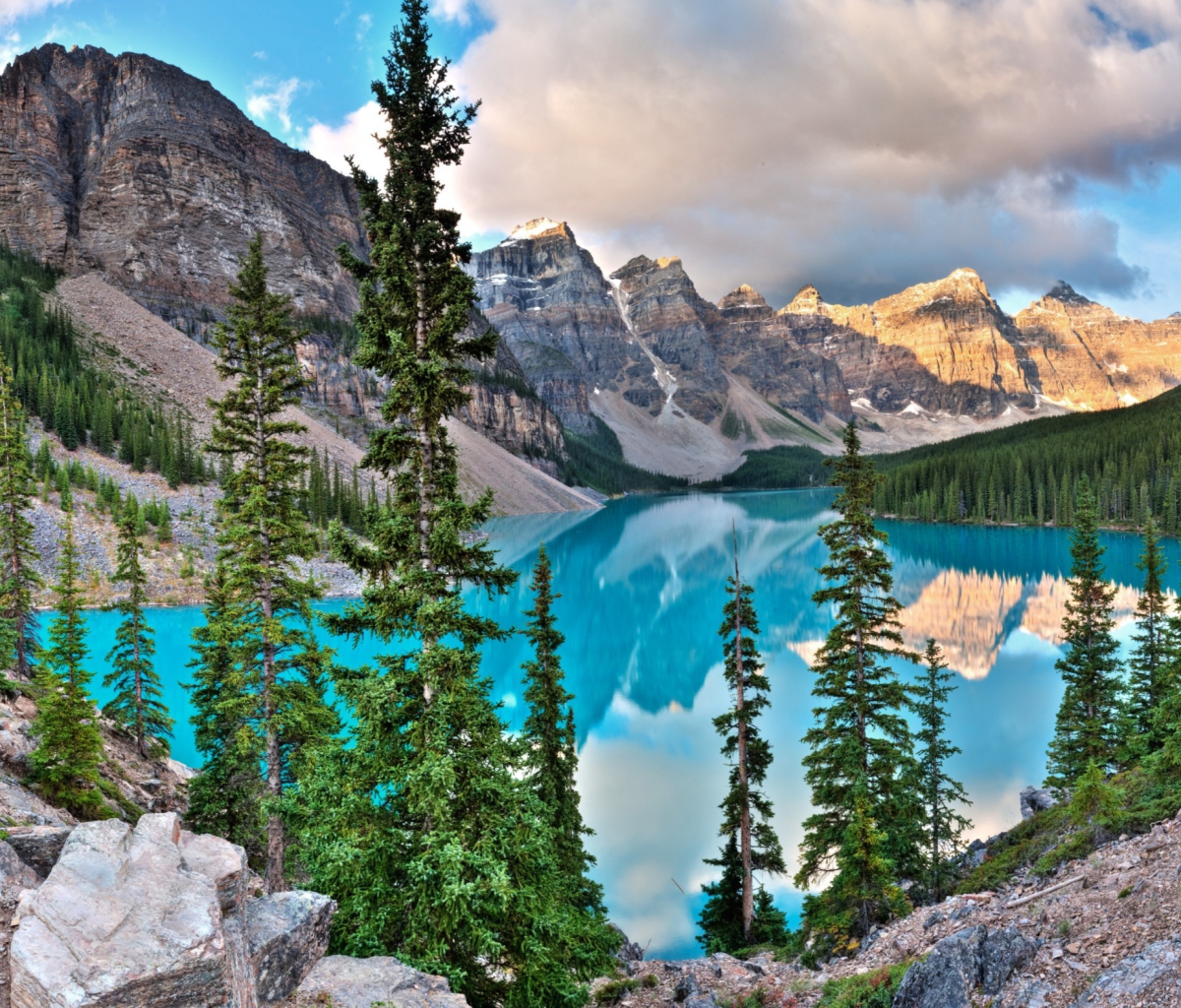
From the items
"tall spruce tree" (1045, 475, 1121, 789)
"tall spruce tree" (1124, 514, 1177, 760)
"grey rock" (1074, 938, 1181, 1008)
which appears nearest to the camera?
"grey rock" (1074, 938, 1181, 1008)

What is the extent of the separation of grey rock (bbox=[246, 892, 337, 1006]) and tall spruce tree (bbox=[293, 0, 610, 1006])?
0.55 metres

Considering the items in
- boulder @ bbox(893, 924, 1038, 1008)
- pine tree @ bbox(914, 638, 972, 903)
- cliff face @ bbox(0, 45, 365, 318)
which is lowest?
pine tree @ bbox(914, 638, 972, 903)

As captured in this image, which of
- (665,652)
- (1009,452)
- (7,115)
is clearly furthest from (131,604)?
(7,115)

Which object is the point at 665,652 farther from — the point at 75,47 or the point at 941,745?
the point at 75,47

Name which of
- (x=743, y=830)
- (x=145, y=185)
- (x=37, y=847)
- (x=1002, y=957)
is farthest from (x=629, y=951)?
(x=145, y=185)

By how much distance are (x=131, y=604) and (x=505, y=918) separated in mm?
17069

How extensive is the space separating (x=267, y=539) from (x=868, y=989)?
42.7ft

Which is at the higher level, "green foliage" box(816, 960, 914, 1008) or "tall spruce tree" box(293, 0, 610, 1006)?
"tall spruce tree" box(293, 0, 610, 1006)

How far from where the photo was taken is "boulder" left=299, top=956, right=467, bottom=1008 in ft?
21.0

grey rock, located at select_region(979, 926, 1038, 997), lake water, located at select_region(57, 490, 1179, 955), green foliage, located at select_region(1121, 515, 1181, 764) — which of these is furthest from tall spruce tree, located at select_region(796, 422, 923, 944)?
green foliage, located at select_region(1121, 515, 1181, 764)

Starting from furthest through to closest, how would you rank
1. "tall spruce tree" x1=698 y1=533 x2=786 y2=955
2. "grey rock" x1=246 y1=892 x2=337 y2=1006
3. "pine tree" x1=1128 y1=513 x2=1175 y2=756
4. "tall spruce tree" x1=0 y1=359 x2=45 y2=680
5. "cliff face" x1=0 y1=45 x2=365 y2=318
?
"cliff face" x1=0 y1=45 x2=365 y2=318, "tall spruce tree" x1=0 y1=359 x2=45 y2=680, "pine tree" x1=1128 y1=513 x2=1175 y2=756, "tall spruce tree" x1=698 y1=533 x2=786 y2=955, "grey rock" x1=246 y1=892 x2=337 y2=1006

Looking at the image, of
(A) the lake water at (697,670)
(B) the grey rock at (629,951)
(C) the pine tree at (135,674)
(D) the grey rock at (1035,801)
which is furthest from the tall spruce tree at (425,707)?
(D) the grey rock at (1035,801)

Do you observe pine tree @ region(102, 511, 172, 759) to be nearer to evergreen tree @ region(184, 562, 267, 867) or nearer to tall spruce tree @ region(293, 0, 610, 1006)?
evergreen tree @ region(184, 562, 267, 867)

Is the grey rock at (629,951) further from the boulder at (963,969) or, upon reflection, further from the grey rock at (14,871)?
the grey rock at (14,871)
